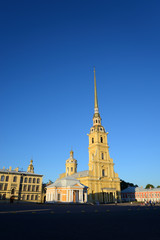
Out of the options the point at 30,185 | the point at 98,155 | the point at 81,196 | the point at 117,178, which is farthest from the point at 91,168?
the point at 30,185

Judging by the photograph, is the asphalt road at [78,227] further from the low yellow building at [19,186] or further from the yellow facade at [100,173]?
the yellow facade at [100,173]

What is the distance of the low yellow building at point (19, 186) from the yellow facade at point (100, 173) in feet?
55.0

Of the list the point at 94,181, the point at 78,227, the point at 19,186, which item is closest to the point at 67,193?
the point at 94,181

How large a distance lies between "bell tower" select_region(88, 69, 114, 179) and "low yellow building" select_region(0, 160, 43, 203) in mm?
21104

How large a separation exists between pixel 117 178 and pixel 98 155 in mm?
12283

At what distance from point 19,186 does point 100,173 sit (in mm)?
29618

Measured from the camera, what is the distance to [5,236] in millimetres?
8969

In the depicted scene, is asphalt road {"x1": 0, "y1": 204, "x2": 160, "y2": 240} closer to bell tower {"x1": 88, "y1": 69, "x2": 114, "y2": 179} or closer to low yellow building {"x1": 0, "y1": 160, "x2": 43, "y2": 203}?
low yellow building {"x1": 0, "y1": 160, "x2": 43, "y2": 203}

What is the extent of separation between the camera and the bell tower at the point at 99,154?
7269 cm

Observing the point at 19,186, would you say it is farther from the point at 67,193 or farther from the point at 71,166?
the point at 71,166

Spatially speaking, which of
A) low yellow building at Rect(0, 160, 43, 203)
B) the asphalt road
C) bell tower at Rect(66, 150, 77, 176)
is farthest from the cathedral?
the asphalt road

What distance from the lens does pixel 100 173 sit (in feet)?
237

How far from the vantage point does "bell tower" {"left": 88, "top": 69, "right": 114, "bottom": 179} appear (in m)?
72.7

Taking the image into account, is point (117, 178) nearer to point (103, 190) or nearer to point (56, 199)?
point (103, 190)
